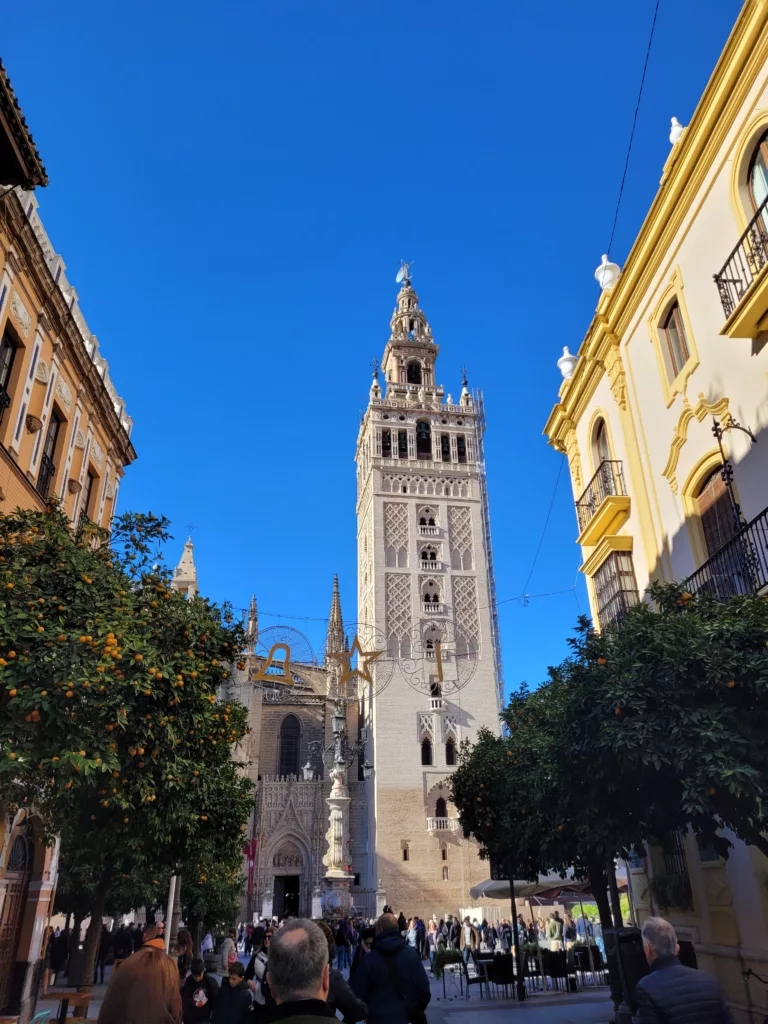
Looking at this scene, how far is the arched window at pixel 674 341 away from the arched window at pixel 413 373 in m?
39.6

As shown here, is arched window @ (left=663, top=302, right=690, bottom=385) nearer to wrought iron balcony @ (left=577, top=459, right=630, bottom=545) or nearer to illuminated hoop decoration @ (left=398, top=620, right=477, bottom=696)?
wrought iron balcony @ (left=577, top=459, right=630, bottom=545)

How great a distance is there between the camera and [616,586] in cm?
1378

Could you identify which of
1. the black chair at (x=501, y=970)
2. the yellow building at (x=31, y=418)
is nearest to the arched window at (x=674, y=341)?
the yellow building at (x=31, y=418)

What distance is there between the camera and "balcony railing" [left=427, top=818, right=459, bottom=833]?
36781 millimetres

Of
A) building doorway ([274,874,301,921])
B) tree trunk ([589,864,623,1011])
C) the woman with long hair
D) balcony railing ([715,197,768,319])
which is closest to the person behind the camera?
the woman with long hair

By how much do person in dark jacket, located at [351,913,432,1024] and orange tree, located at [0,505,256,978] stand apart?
3.10 m

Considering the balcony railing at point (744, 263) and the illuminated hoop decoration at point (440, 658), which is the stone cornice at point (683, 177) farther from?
the illuminated hoop decoration at point (440, 658)

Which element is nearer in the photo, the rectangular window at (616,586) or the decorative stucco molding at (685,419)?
the decorative stucco molding at (685,419)

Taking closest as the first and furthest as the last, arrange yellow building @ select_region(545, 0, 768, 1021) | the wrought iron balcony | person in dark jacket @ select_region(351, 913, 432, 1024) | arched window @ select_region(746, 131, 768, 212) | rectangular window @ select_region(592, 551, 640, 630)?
person in dark jacket @ select_region(351, 913, 432, 1024), yellow building @ select_region(545, 0, 768, 1021), arched window @ select_region(746, 131, 768, 212), rectangular window @ select_region(592, 551, 640, 630), the wrought iron balcony

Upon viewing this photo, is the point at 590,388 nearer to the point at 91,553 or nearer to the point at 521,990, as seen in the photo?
the point at 91,553

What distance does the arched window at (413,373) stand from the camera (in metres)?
51.9

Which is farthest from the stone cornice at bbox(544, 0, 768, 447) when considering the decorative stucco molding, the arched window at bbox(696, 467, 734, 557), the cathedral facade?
the cathedral facade

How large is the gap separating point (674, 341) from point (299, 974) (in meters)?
11.7

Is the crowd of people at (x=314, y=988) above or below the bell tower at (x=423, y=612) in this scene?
below
